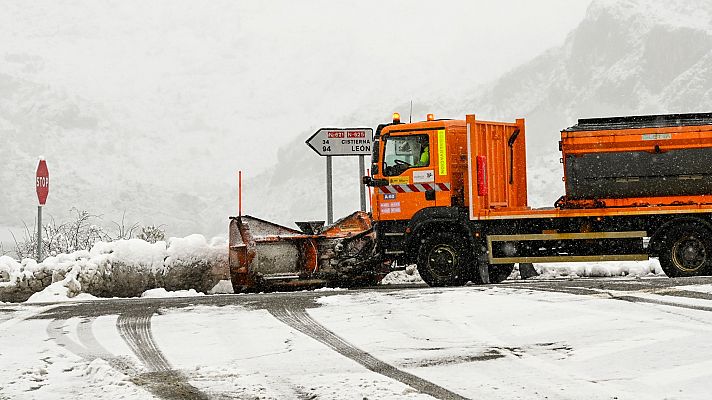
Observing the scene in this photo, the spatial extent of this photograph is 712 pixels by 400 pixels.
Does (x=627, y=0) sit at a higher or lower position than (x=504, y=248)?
higher

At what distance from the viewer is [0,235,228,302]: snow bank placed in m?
13.9

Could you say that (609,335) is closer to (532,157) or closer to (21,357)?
(21,357)

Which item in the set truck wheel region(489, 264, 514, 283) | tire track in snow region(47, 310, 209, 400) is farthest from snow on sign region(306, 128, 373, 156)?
tire track in snow region(47, 310, 209, 400)

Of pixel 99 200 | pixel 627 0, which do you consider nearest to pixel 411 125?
pixel 99 200

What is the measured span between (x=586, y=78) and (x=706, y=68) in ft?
53.0

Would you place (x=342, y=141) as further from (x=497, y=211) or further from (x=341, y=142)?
(x=497, y=211)

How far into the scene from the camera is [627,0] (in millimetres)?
119062

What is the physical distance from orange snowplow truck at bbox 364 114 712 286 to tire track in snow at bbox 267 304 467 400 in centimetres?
391

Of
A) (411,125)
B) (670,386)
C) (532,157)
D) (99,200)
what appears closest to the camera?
(670,386)

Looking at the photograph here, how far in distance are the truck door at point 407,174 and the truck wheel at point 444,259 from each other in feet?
1.82

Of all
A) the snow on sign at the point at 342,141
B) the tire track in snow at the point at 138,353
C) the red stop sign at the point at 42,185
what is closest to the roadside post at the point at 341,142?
the snow on sign at the point at 342,141

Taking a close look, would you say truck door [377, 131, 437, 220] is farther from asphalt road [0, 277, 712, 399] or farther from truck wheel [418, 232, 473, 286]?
asphalt road [0, 277, 712, 399]

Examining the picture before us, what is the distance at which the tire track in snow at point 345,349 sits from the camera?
566cm

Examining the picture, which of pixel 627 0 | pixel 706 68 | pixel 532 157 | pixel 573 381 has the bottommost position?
pixel 573 381
